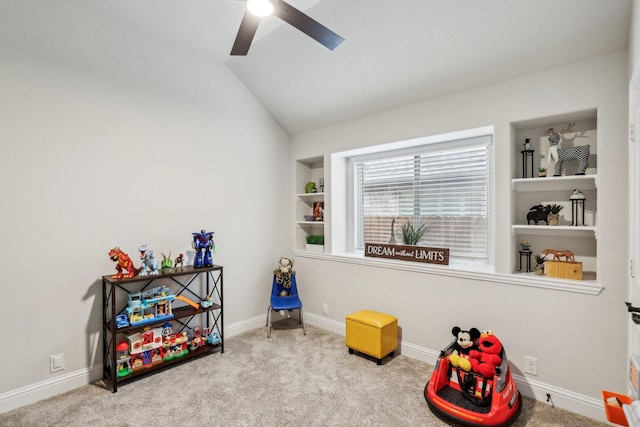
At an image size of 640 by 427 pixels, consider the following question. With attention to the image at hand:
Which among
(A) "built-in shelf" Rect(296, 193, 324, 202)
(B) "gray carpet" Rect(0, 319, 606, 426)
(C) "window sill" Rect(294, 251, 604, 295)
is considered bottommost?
(B) "gray carpet" Rect(0, 319, 606, 426)

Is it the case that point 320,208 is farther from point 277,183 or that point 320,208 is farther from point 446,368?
point 446,368

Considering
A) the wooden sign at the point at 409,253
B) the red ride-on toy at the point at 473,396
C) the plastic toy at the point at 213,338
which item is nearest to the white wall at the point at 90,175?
the plastic toy at the point at 213,338

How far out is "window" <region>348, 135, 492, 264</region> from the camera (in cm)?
294

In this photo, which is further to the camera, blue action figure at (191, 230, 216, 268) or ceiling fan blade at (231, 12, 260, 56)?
blue action figure at (191, 230, 216, 268)

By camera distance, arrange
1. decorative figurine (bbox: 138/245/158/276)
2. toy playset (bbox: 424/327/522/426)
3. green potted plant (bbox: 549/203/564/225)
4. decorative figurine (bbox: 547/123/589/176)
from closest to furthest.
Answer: toy playset (bbox: 424/327/522/426), decorative figurine (bbox: 547/123/589/176), green potted plant (bbox: 549/203/564/225), decorative figurine (bbox: 138/245/158/276)

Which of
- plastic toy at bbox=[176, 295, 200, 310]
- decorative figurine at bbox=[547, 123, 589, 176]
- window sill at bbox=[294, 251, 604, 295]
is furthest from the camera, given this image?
plastic toy at bbox=[176, 295, 200, 310]

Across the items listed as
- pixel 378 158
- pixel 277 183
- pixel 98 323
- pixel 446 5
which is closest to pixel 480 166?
pixel 378 158

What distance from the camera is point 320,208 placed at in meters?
3.84

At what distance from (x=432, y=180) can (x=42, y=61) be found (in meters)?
3.40

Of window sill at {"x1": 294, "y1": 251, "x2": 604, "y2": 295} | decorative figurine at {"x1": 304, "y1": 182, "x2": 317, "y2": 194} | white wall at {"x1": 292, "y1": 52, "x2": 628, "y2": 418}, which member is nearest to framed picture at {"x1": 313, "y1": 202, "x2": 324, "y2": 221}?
decorative figurine at {"x1": 304, "y1": 182, "x2": 317, "y2": 194}

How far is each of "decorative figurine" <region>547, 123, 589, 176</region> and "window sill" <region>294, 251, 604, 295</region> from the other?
2.53ft

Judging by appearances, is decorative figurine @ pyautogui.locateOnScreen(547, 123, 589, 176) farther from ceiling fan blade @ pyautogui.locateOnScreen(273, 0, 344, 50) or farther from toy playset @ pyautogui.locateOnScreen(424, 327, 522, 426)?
ceiling fan blade @ pyautogui.locateOnScreen(273, 0, 344, 50)

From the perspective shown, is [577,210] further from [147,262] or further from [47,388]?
[47,388]

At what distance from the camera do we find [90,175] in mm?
2428
